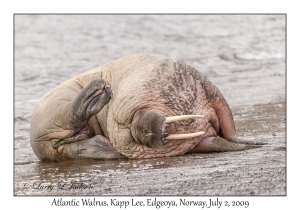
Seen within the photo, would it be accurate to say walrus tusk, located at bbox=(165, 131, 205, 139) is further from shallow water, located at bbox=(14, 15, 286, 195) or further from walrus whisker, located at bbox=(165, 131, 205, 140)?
shallow water, located at bbox=(14, 15, 286, 195)

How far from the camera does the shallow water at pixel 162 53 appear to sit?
6.00 metres

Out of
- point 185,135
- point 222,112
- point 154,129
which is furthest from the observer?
point 222,112

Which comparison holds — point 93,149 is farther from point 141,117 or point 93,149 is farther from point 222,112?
point 222,112

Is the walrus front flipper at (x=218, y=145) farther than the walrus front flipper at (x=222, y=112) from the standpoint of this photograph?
No

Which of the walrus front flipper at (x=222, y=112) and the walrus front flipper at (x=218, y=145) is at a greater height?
the walrus front flipper at (x=222, y=112)

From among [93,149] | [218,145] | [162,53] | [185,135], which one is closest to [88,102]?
[93,149]

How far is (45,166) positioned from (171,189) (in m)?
2.17

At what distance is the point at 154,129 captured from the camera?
6168 mm

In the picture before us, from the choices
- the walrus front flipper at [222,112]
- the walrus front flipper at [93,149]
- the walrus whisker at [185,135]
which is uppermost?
the walrus front flipper at [222,112]

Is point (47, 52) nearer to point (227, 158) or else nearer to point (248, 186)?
point (227, 158)

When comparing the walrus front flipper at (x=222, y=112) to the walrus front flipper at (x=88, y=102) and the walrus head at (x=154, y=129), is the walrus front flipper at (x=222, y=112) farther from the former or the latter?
the walrus front flipper at (x=88, y=102)

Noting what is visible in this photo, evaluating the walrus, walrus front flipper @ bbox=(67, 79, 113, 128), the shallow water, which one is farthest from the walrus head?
walrus front flipper @ bbox=(67, 79, 113, 128)

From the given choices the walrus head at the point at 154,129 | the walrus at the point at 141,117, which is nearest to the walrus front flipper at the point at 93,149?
the walrus at the point at 141,117

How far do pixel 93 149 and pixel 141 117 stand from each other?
2.92 ft
